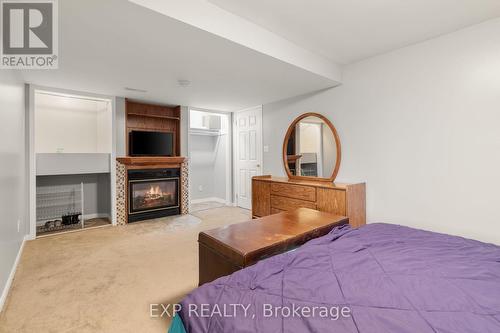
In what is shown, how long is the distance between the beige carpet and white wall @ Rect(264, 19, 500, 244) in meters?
2.54

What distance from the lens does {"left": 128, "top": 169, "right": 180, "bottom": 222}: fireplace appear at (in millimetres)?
4406

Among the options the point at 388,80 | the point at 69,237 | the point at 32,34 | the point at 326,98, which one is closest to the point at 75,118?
the point at 69,237

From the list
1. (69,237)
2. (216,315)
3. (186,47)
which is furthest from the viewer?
(69,237)

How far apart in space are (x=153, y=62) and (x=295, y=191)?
2.52 meters

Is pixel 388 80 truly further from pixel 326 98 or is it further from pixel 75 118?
pixel 75 118

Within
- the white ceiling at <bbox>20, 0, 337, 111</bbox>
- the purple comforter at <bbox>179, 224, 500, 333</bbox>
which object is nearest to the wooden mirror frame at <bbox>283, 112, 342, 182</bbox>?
the white ceiling at <bbox>20, 0, 337, 111</bbox>

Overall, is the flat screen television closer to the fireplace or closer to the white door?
the fireplace

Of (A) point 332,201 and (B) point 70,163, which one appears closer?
(A) point 332,201

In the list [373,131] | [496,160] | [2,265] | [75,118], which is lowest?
[2,265]

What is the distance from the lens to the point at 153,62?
8.94ft

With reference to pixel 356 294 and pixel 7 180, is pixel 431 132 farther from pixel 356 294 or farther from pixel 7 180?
pixel 7 180

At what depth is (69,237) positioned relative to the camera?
356cm

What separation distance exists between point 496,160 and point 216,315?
2.84 meters

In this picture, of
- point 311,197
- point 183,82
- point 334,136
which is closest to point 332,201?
point 311,197
